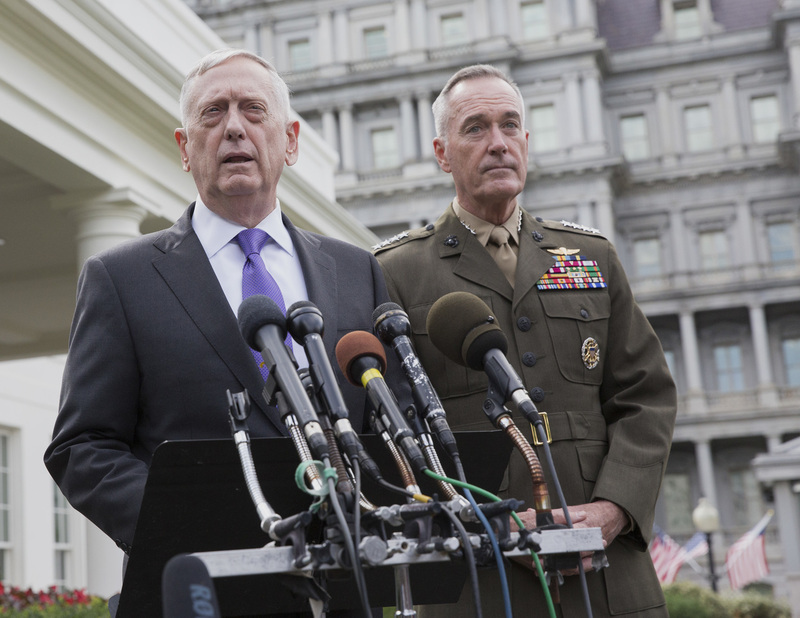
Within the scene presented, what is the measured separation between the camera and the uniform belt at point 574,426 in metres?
3.04

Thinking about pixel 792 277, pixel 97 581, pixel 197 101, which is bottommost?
pixel 97 581

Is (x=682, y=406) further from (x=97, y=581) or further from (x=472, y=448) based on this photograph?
(x=472, y=448)

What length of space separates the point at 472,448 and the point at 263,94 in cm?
103

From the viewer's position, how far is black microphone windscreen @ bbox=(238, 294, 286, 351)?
173 cm

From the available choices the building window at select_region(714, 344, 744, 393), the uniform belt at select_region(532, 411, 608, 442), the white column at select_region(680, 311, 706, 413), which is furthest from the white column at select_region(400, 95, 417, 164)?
the uniform belt at select_region(532, 411, 608, 442)

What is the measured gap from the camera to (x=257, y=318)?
1.73 metres

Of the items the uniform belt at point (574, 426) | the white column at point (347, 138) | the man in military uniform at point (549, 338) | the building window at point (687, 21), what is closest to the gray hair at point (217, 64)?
the man in military uniform at point (549, 338)

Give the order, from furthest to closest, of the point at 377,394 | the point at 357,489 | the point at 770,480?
1. the point at 770,480
2. the point at 377,394
3. the point at 357,489

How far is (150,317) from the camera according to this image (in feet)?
7.78

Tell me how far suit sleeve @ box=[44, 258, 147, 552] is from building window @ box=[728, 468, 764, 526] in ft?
128

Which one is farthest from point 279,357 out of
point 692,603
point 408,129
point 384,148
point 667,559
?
point 384,148

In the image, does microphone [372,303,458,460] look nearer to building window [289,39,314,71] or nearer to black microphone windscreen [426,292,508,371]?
black microphone windscreen [426,292,508,371]

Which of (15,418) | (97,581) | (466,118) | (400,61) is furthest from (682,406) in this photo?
(466,118)

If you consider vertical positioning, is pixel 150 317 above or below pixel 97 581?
above
